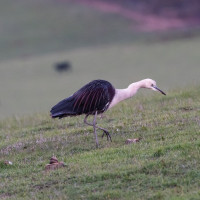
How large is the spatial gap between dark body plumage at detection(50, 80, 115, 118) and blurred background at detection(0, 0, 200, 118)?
27.7 ft

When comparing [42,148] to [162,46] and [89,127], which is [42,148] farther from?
[162,46]

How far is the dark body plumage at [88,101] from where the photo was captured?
9.15m

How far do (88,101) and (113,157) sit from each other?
1327 millimetres

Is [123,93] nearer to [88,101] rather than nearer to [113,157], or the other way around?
[88,101]

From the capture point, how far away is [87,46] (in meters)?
34.2

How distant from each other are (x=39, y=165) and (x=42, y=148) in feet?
3.15

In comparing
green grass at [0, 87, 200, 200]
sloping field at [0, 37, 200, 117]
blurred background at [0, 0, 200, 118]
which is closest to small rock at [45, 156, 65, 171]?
green grass at [0, 87, 200, 200]

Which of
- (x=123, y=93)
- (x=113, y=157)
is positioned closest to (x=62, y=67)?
(x=123, y=93)

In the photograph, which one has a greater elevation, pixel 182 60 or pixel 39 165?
pixel 182 60

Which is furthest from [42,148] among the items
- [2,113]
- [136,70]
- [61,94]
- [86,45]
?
[86,45]

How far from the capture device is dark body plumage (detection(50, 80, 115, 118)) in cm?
915

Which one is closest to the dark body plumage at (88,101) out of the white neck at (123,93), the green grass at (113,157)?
the white neck at (123,93)

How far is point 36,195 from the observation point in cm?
711

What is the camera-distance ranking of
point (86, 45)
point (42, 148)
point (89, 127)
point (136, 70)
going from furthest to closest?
point (86, 45)
point (136, 70)
point (89, 127)
point (42, 148)
